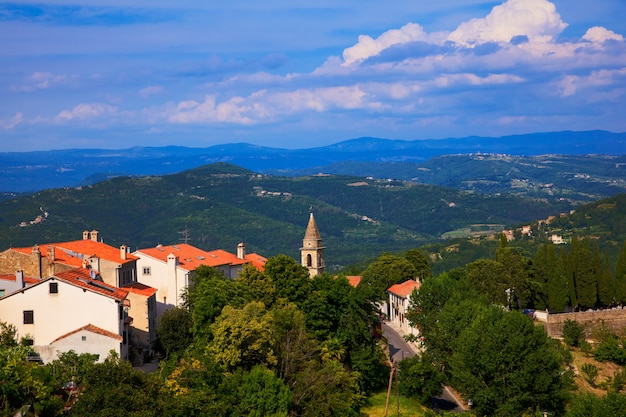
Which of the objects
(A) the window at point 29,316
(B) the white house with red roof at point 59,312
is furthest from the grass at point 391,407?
(A) the window at point 29,316

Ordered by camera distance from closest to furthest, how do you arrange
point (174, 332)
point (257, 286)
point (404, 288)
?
point (174, 332) → point (257, 286) → point (404, 288)

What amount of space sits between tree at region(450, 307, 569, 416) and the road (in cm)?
157

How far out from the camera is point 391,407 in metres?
57.1

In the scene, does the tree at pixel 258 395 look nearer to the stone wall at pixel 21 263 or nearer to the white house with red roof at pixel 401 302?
the stone wall at pixel 21 263

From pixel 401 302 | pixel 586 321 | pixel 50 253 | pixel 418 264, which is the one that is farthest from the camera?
pixel 418 264

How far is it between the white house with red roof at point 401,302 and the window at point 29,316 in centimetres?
3464

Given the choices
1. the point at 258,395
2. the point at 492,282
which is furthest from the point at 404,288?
the point at 258,395

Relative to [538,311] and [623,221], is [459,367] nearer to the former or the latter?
[538,311]

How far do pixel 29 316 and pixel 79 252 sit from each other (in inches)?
535

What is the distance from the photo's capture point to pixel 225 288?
58.0 m

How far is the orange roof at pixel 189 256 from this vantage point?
71.2 meters

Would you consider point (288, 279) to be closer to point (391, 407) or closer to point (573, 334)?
point (391, 407)

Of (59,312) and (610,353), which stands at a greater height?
(59,312)

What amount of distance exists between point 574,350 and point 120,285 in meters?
35.7
